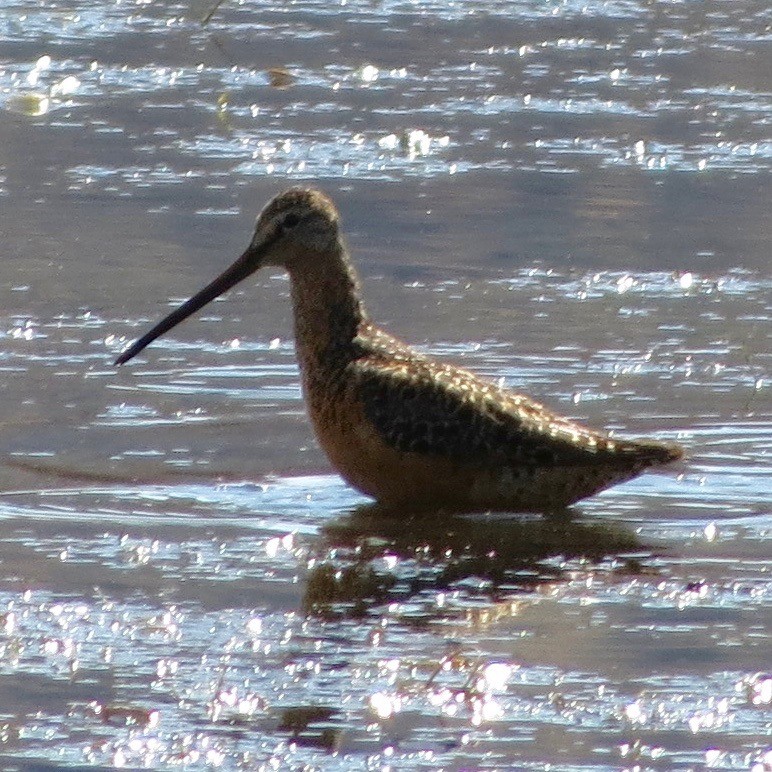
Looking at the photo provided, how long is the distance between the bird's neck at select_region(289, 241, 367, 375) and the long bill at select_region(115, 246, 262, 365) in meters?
0.14

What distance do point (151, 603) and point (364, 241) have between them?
12.9 ft

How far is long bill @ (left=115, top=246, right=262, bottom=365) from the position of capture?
22.6 feet

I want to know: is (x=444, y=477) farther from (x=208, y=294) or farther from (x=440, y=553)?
(x=208, y=294)

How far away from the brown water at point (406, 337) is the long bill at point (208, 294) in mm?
170

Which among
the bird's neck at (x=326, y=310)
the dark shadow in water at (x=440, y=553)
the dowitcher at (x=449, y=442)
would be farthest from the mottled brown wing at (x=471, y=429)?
the bird's neck at (x=326, y=310)

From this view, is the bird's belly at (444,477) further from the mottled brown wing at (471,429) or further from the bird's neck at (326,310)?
the bird's neck at (326,310)

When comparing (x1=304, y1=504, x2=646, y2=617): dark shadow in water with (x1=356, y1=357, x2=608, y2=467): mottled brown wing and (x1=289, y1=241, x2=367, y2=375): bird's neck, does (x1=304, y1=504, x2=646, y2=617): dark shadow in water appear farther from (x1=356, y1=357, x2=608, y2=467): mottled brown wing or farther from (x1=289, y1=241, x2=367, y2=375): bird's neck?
(x1=289, y1=241, x2=367, y2=375): bird's neck

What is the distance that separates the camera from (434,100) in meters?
11.1

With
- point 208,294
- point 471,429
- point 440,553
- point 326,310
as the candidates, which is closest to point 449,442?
point 471,429

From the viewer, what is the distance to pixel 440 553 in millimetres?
5871

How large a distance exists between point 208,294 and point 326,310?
480mm

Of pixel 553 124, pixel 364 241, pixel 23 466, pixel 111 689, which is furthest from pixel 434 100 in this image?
pixel 111 689

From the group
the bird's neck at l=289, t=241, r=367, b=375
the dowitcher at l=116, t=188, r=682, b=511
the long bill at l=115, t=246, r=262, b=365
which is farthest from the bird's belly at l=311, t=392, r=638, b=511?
the long bill at l=115, t=246, r=262, b=365

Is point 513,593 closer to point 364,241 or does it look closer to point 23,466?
point 23,466
